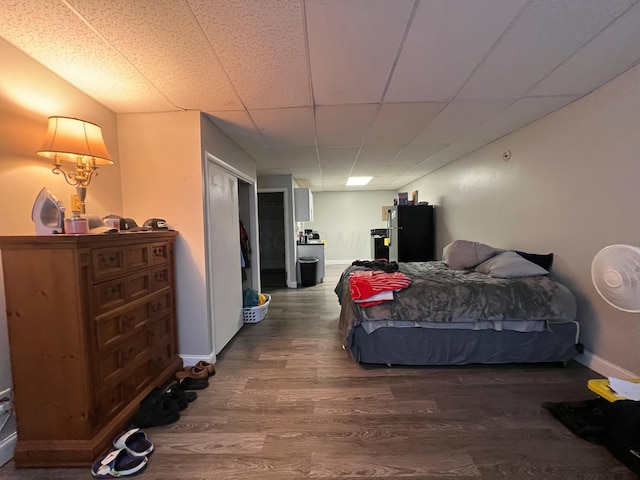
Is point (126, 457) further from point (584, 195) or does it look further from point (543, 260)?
point (584, 195)

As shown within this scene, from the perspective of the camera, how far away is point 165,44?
141 cm

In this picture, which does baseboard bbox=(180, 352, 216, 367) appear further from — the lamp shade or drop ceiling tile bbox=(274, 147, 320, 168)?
drop ceiling tile bbox=(274, 147, 320, 168)

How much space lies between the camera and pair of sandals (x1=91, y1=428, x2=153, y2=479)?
1.29 m

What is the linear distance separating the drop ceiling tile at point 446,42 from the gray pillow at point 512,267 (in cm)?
166

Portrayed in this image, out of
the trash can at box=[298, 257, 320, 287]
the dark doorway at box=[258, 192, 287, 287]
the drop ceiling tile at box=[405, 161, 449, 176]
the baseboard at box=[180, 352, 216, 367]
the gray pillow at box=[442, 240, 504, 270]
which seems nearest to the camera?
the baseboard at box=[180, 352, 216, 367]

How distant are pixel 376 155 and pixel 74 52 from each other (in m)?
3.20

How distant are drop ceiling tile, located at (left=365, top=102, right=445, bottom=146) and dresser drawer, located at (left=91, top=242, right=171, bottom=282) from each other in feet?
7.20

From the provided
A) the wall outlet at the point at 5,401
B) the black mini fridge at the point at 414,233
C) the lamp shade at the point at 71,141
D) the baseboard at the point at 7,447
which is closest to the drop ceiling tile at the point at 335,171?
the black mini fridge at the point at 414,233

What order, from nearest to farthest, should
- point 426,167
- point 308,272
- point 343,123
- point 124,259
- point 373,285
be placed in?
point 124,259 → point 373,285 → point 343,123 → point 426,167 → point 308,272

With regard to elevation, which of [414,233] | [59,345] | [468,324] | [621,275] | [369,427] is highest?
[414,233]

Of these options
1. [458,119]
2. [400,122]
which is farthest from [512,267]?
[400,122]

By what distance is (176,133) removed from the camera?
87.0 inches

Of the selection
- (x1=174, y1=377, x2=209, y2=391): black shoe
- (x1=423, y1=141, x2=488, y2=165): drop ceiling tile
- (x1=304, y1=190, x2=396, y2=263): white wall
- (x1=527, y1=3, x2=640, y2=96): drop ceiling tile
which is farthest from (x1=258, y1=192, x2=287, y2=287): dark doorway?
(x1=527, y1=3, x2=640, y2=96): drop ceiling tile

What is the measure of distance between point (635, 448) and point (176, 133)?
3.54 m
